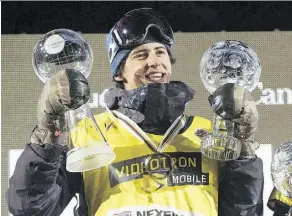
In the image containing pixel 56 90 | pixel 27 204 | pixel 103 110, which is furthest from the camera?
pixel 103 110

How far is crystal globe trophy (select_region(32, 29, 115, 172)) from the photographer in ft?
7.86

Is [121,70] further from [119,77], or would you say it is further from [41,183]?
[41,183]

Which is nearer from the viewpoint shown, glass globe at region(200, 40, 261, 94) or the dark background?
glass globe at region(200, 40, 261, 94)

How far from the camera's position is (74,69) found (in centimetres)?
236

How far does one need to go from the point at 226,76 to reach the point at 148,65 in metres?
0.37

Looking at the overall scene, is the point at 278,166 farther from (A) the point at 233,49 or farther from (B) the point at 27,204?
(B) the point at 27,204

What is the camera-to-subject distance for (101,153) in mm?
2453

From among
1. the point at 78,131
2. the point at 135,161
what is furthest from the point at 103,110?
the point at 78,131

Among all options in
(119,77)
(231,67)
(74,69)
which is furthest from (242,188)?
(74,69)

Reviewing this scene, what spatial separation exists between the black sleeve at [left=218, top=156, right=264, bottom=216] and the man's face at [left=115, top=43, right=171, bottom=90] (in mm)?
329

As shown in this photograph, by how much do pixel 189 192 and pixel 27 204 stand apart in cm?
46

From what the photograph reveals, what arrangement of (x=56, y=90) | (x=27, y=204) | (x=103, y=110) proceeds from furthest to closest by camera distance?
(x=103, y=110)
(x=27, y=204)
(x=56, y=90)

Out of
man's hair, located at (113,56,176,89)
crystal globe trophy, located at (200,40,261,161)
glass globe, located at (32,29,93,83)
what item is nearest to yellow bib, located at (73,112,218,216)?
man's hair, located at (113,56,176,89)

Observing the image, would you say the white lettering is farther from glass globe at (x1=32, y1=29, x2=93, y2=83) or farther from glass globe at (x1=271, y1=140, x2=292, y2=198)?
glass globe at (x1=32, y1=29, x2=93, y2=83)
